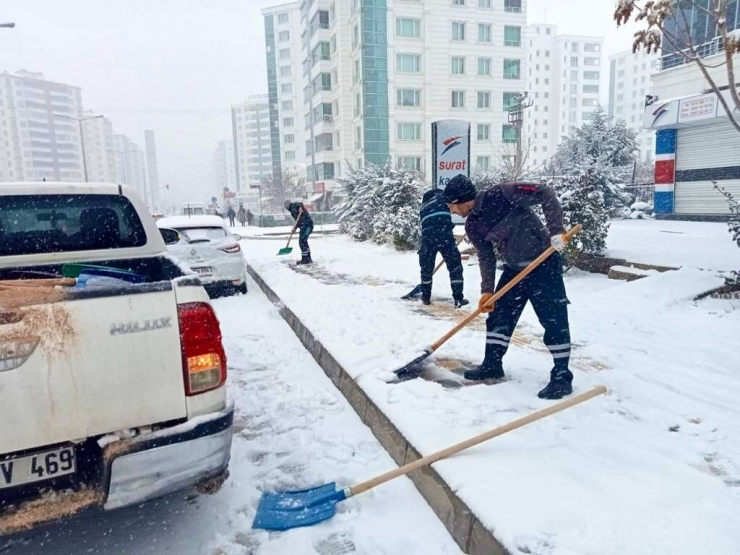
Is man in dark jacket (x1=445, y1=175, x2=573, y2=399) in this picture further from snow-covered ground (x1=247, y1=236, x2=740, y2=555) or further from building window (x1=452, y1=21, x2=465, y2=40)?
building window (x1=452, y1=21, x2=465, y2=40)

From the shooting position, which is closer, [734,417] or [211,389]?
[211,389]

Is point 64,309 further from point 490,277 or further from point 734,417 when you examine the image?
point 734,417

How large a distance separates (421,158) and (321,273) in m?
31.7

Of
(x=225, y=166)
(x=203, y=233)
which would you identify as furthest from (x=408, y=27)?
(x=225, y=166)

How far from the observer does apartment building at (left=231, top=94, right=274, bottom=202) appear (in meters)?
133

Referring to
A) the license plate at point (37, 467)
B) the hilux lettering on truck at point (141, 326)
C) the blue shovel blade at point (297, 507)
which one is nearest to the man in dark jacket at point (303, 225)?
the blue shovel blade at point (297, 507)

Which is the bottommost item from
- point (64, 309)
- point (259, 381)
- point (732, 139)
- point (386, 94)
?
point (259, 381)

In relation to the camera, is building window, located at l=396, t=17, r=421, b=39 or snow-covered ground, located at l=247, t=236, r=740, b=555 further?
building window, located at l=396, t=17, r=421, b=39

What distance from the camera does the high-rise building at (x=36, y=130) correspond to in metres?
111

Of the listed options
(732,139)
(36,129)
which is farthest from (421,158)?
(36,129)

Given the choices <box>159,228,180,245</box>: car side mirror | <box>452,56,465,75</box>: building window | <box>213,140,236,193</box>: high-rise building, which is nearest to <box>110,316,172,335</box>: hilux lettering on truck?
<box>159,228,180,245</box>: car side mirror

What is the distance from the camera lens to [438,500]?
252 cm

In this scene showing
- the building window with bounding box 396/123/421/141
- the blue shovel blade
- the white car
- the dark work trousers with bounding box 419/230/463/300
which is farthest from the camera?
the building window with bounding box 396/123/421/141

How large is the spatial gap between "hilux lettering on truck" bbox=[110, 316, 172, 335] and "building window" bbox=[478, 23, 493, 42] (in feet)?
143
